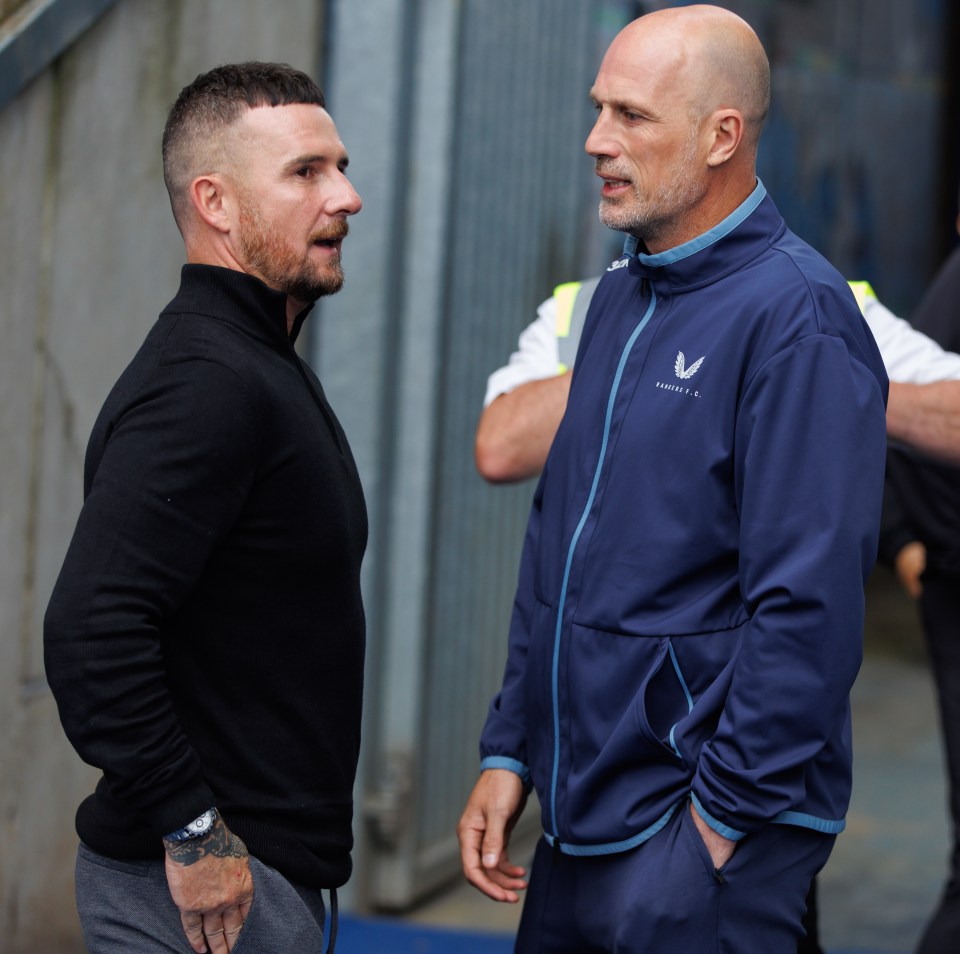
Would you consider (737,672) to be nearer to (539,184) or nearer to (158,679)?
(158,679)

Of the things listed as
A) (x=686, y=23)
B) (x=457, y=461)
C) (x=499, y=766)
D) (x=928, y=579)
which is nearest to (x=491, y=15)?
(x=457, y=461)

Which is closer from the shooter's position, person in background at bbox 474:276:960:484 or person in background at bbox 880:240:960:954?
person in background at bbox 474:276:960:484

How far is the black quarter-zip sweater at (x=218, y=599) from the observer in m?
2.09

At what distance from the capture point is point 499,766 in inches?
106

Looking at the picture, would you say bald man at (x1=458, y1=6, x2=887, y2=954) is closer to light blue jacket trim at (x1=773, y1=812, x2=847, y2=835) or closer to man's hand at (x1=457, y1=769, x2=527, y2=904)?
light blue jacket trim at (x1=773, y1=812, x2=847, y2=835)

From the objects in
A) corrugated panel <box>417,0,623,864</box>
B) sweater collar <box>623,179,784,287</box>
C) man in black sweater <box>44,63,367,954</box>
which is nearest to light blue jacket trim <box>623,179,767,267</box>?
sweater collar <box>623,179,784,287</box>

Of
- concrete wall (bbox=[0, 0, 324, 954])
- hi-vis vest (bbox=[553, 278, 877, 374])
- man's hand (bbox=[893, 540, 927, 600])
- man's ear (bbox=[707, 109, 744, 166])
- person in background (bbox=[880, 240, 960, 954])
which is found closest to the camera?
man's ear (bbox=[707, 109, 744, 166])

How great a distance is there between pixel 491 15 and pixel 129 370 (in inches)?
113

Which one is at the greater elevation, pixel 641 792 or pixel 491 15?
pixel 491 15

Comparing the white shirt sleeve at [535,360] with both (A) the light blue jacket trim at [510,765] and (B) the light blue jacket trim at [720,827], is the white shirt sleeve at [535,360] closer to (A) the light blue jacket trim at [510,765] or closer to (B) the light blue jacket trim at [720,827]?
(A) the light blue jacket trim at [510,765]

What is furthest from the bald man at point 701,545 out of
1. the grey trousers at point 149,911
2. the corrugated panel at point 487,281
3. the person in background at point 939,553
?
the corrugated panel at point 487,281

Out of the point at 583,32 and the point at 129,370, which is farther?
the point at 583,32

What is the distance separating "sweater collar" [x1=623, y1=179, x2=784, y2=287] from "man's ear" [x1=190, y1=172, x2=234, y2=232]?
66 cm

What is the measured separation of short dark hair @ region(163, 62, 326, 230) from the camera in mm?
2391
